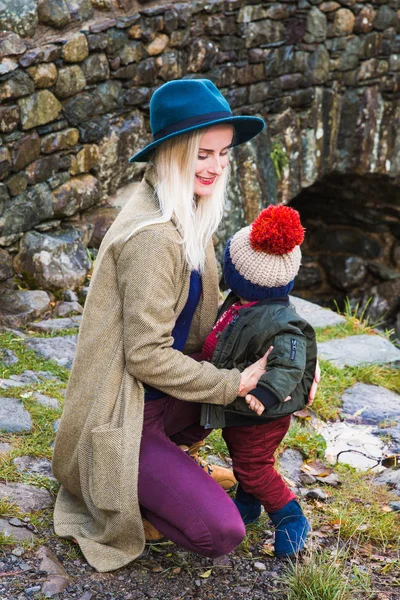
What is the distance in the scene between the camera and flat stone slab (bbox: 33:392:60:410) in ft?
10.9

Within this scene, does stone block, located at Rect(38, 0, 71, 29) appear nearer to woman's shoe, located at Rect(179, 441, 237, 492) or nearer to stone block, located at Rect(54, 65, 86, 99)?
stone block, located at Rect(54, 65, 86, 99)

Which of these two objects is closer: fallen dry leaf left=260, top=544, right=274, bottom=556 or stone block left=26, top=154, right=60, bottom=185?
fallen dry leaf left=260, top=544, right=274, bottom=556

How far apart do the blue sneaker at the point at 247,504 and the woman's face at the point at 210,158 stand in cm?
102

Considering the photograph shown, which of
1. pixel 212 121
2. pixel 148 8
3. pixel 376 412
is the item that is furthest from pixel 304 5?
Result: pixel 212 121

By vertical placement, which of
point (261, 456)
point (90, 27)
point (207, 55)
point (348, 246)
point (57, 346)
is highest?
point (90, 27)

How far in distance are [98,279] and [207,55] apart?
3485 millimetres

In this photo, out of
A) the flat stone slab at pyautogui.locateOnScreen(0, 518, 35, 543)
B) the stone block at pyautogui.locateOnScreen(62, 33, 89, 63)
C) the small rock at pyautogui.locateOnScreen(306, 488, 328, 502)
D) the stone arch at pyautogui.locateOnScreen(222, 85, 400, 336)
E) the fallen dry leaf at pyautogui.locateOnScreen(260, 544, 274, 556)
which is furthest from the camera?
the stone arch at pyautogui.locateOnScreen(222, 85, 400, 336)

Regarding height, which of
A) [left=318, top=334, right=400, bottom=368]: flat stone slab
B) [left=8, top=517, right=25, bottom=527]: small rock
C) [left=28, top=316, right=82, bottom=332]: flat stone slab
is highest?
[left=8, top=517, right=25, bottom=527]: small rock

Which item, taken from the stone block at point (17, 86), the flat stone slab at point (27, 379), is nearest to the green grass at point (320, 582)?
the flat stone slab at point (27, 379)

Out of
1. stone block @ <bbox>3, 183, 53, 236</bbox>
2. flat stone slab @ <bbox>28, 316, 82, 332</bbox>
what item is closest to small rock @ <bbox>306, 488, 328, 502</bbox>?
flat stone slab @ <bbox>28, 316, 82, 332</bbox>

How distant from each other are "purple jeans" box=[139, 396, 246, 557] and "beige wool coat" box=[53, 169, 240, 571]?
6 cm

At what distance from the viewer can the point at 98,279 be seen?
2.31 meters

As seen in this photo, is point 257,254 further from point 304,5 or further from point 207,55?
point 304,5

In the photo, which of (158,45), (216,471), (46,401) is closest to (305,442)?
(216,471)
